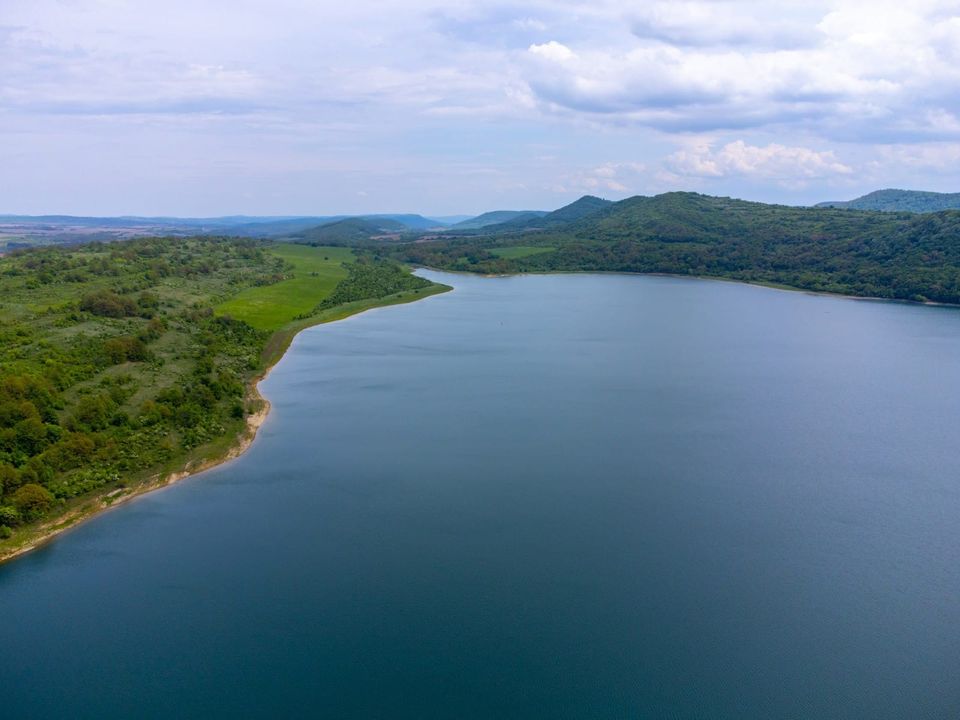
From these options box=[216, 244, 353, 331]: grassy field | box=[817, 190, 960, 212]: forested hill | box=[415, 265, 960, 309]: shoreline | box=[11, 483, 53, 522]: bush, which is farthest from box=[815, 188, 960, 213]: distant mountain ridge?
box=[11, 483, 53, 522]: bush

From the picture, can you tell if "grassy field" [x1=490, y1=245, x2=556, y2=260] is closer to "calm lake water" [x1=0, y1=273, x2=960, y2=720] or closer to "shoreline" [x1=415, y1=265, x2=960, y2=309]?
"shoreline" [x1=415, y1=265, x2=960, y2=309]

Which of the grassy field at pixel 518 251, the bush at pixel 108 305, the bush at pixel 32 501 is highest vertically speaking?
the grassy field at pixel 518 251

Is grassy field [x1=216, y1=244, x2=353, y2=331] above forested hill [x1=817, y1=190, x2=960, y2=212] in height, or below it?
below

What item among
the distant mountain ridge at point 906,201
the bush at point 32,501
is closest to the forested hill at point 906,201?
the distant mountain ridge at point 906,201

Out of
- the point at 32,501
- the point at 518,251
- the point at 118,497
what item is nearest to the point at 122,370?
the point at 118,497

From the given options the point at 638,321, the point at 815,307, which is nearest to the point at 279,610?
the point at 638,321

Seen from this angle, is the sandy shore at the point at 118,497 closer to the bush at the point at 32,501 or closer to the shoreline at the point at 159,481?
the shoreline at the point at 159,481

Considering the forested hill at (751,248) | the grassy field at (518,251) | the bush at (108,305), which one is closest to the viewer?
the bush at (108,305)
